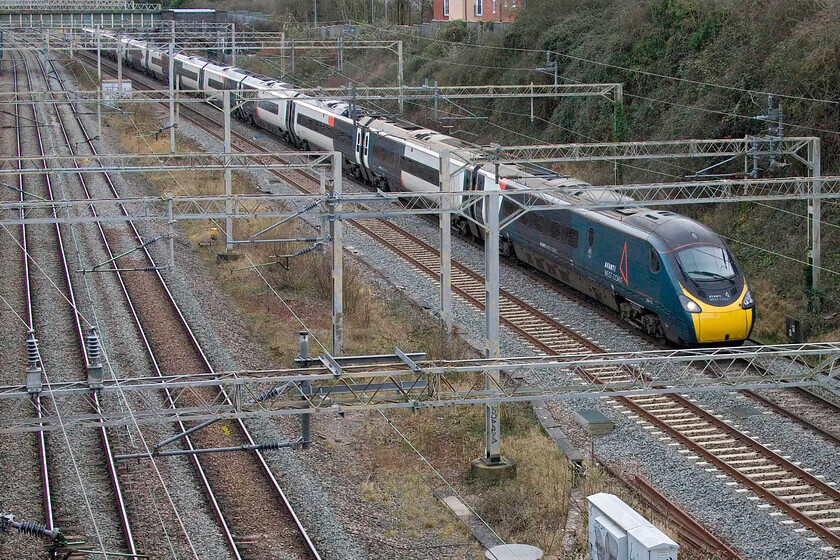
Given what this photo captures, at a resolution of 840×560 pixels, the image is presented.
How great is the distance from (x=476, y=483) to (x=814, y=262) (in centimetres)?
1116

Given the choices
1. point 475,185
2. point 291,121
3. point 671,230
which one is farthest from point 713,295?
point 291,121

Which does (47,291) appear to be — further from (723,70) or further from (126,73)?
(126,73)

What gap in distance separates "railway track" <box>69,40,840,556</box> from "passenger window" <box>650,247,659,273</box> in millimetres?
2011

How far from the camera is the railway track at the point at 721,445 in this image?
50.4 ft

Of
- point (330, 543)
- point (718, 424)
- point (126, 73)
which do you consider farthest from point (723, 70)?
point (126, 73)

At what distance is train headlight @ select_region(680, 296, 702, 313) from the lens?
68.9 ft

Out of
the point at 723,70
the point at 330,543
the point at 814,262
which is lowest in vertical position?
the point at 330,543

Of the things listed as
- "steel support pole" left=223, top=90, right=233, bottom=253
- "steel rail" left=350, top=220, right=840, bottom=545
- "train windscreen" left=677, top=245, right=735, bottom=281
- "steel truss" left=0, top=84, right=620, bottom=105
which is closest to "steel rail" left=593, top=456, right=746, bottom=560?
"steel rail" left=350, top=220, right=840, bottom=545

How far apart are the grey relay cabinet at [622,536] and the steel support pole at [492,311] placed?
452 cm

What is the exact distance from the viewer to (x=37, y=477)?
1698 cm

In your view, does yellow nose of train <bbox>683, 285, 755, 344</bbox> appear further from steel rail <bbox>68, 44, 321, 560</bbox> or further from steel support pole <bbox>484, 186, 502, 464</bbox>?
steel rail <bbox>68, 44, 321, 560</bbox>

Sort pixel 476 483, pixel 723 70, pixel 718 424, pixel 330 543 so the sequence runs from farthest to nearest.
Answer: pixel 723 70
pixel 718 424
pixel 476 483
pixel 330 543

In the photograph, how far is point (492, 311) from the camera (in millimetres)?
16516

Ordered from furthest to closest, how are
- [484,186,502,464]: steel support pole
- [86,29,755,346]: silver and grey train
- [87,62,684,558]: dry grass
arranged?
[86,29,755,346]: silver and grey train → [484,186,502,464]: steel support pole → [87,62,684,558]: dry grass
